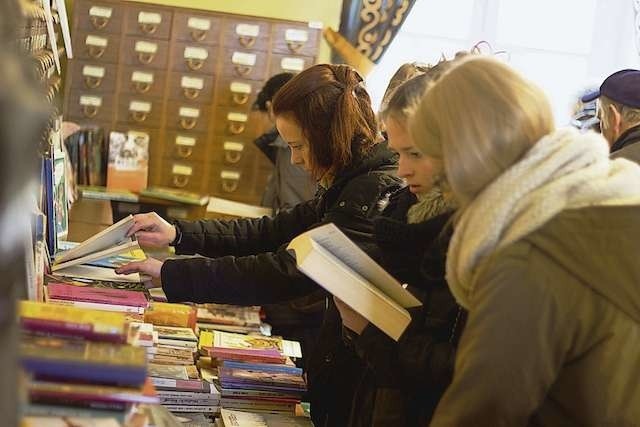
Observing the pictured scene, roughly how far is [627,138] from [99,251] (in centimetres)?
201

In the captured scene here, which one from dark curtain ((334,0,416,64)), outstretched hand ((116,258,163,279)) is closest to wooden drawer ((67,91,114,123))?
dark curtain ((334,0,416,64))

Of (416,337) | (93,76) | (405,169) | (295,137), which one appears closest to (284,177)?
(93,76)

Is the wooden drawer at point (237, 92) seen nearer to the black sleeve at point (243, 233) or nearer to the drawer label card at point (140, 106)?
the drawer label card at point (140, 106)

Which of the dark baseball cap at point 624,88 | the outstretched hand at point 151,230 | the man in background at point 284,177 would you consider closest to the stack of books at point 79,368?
the outstretched hand at point 151,230

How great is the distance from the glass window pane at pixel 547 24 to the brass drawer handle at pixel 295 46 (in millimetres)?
1560

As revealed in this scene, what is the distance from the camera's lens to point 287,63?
6266 millimetres

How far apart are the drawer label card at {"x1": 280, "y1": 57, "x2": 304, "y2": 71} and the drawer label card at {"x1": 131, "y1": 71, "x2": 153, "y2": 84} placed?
0.82m

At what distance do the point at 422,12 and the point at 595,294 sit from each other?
17.9 feet

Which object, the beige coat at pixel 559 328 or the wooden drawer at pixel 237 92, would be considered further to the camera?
the wooden drawer at pixel 237 92

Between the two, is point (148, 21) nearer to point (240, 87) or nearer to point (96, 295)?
point (240, 87)

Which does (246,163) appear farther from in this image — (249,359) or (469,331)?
(469,331)

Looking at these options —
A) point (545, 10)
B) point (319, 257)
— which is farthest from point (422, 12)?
point (319, 257)

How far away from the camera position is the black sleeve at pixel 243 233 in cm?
327

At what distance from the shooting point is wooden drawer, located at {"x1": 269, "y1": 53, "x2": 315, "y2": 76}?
627 cm
